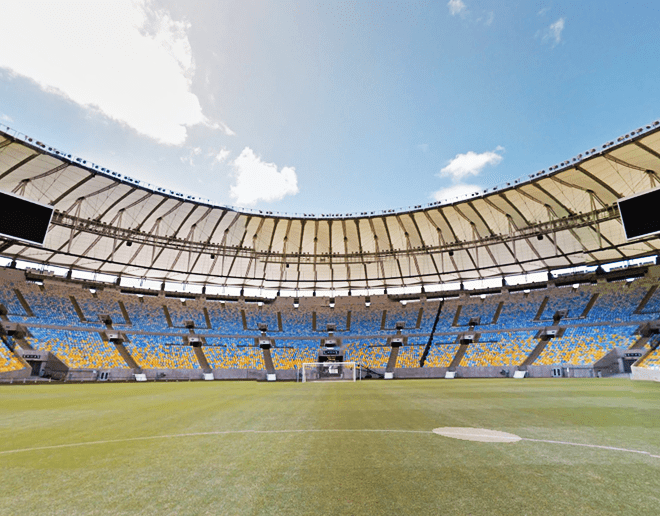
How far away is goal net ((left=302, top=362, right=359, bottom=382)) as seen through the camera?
3941 cm

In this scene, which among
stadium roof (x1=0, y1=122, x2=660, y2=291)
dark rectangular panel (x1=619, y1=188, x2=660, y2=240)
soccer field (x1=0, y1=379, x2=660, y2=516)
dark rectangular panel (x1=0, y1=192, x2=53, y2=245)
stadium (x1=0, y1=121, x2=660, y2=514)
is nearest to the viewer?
soccer field (x1=0, y1=379, x2=660, y2=516)

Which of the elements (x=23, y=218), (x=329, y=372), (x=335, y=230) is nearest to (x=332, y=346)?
(x=329, y=372)

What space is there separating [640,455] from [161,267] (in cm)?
4541

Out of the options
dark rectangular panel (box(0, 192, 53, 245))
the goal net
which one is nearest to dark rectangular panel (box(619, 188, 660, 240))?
the goal net

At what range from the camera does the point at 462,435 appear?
22.9 ft

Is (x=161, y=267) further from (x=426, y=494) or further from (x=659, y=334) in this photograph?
(x=659, y=334)

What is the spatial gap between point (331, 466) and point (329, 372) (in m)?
A: 36.2

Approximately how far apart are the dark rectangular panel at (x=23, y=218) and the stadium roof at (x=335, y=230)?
3832mm

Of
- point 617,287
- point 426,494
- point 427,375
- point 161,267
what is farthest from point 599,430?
point 161,267

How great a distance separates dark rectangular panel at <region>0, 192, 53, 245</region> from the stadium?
0.11 m

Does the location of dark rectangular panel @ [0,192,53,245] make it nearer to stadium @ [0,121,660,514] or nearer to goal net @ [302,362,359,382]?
stadium @ [0,121,660,514]

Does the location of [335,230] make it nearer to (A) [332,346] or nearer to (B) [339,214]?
(B) [339,214]

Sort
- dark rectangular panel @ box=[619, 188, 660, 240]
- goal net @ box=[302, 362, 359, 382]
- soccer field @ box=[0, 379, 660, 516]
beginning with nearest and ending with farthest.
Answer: soccer field @ box=[0, 379, 660, 516] → dark rectangular panel @ box=[619, 188, 660, 240] → goal net @ box=[302, 362, 359, 382]

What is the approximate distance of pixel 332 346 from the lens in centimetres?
4678
